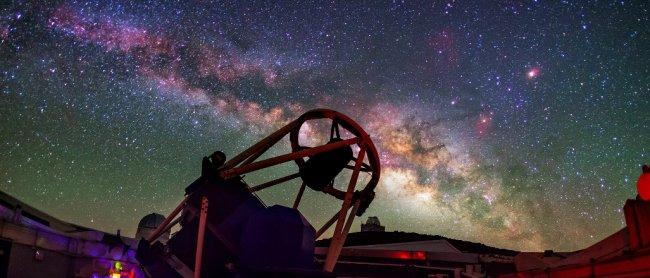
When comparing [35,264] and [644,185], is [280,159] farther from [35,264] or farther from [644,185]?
[35,264]

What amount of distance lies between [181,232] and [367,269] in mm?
7773

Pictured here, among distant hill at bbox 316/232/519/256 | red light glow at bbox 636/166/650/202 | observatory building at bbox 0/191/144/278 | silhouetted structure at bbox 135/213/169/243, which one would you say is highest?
silhouetted structure at bbox 135/213/169/243

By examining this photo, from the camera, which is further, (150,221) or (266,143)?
(150,221)

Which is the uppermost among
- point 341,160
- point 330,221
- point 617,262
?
point 341,160

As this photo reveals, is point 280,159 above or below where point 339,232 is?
above

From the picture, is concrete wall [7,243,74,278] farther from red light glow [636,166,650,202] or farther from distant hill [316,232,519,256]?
red light glow [636,166,650,202]

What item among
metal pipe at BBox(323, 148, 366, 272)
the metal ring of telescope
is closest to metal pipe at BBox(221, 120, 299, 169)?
the metal ring of telescope

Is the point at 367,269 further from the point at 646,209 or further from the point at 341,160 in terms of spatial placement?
the point at 646,209

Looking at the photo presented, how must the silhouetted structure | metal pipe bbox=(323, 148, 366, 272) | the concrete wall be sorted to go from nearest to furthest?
metal pipe bbox=(323, 148, 366, 272) < the concrete wall < the silhouetted structure

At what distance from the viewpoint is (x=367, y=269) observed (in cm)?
1508

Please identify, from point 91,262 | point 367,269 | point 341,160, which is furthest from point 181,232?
point 91,262

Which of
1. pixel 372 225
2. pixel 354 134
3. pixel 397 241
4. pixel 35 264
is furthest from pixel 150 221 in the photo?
pixel 354 134

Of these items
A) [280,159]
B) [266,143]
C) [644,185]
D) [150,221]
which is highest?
[150,221]

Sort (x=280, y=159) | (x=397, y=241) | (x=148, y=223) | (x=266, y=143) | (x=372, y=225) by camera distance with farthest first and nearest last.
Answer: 1. (x=372, y=225)
2. (x=148, y=223)
3. (x=397, y=241)
4. (x=266, y=143)
5. (x=280, y=159)
